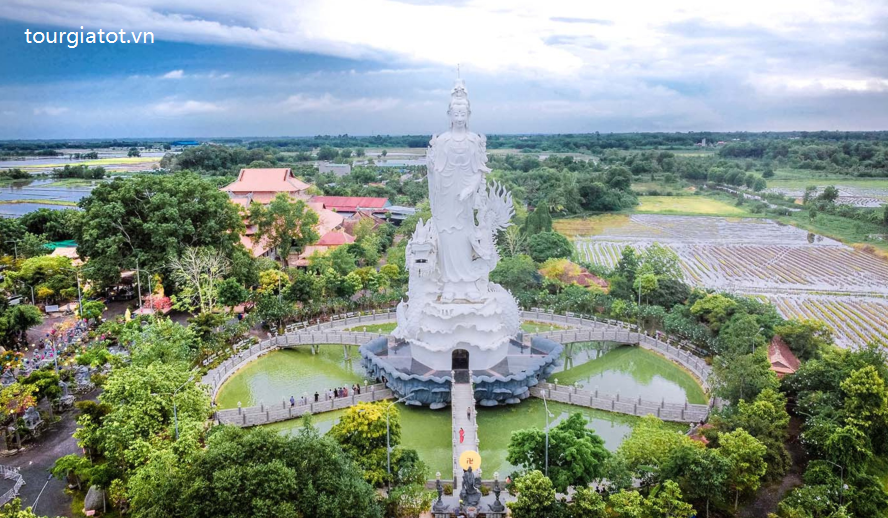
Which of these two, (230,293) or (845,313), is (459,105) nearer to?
(230,293)

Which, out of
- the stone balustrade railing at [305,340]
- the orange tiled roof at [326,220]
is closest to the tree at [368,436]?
the stone balustrade railing at [305,340]

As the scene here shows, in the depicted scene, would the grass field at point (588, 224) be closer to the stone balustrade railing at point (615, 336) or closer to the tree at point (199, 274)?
the stone balustrade railing at point (615, 336)

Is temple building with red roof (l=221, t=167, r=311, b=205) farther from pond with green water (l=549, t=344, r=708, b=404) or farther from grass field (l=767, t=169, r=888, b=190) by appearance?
grass field (l=767, t=169, r=888, b=190)

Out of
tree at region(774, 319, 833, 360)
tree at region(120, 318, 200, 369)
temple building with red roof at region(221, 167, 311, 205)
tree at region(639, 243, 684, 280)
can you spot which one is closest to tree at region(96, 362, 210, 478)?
tree at region(120, 318, 200, 369)

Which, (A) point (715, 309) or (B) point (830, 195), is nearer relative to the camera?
(A) point (715, 309)

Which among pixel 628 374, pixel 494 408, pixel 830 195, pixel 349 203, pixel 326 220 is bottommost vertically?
pixel 628 374

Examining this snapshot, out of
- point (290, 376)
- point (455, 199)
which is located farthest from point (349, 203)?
point (455, 199)
